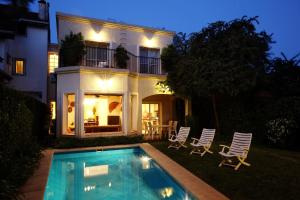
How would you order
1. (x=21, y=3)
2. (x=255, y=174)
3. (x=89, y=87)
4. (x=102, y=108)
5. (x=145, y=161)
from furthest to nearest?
1. (x=102, y=108)
2. (x=89, y=87)
3. (x=145, y=161)
4. (x=255, y=174)
5. (x=21, y=3)

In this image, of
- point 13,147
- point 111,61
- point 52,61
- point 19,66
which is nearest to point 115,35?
point 111,61

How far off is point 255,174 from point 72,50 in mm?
11250

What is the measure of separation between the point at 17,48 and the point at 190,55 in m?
11.4

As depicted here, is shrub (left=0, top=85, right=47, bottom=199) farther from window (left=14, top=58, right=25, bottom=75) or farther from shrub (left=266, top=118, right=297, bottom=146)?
shrub (left=266, top=118, right=297, bottom=146)

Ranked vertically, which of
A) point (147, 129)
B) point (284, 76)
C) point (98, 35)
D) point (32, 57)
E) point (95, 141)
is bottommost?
point (95, 141)

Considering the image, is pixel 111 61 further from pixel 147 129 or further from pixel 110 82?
pixel 147 129

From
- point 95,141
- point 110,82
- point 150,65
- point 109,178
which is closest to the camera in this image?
point 109,178

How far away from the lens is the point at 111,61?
57.3 feet

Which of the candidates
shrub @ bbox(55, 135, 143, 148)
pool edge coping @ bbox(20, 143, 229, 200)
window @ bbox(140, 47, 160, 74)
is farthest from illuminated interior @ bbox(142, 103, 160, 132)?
pool edge coping @ bbox(20, 143, 229, 200)

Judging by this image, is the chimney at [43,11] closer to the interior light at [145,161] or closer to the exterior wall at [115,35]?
the exterior wall at [115,35]

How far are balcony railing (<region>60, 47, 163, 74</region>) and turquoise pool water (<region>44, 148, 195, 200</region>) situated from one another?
610 cm

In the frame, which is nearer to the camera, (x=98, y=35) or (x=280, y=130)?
(x=280, y=130)

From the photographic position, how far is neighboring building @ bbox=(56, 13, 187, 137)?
1528cm

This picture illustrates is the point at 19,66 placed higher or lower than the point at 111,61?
lower
